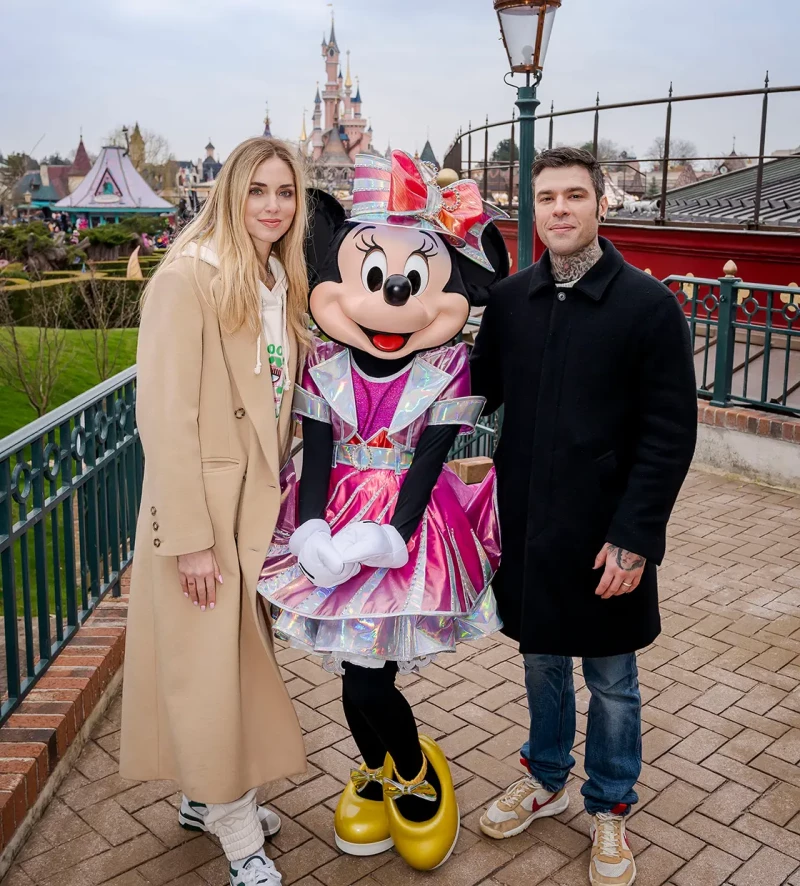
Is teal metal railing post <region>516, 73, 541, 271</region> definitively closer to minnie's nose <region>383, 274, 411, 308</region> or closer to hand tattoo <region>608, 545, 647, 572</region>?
minnie's nose <region>383, 274, 411, 308</region>

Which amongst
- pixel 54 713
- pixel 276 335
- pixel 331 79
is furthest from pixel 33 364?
pixel 331 79

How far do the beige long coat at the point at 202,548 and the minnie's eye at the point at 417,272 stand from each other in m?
0.38

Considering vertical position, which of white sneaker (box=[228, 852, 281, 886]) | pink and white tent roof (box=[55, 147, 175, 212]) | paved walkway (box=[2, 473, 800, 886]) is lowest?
paved walkway (box=[2, 473, 800, 886])

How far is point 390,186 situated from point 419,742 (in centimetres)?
160

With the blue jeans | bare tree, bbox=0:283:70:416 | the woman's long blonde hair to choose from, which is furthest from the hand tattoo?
bare tree, bbox=0:283:70:416

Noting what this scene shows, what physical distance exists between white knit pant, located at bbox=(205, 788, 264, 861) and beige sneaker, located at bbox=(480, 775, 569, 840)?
2.32 feet

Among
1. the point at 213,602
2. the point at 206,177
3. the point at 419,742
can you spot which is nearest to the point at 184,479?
the point at 213,602

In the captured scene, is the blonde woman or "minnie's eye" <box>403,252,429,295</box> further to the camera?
"minnie's eye" <box>403,252,429,295</box>

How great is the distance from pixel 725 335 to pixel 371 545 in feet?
17.1

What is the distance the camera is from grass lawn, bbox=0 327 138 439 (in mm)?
10534

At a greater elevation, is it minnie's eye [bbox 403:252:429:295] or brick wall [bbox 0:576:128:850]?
minnie's eye [bbox 403:252:429:295]

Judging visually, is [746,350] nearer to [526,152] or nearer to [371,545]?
[526,152]

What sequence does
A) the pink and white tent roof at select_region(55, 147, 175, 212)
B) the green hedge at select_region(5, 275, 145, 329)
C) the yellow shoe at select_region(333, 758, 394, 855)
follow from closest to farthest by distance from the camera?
1. the yellow shoe at select_region(333, 758, 394, 855)
2. the green hedge at select_region(5, 275, 145, 329)
3. the pink and white tent roof at select_region(55, 147, 175, 212)

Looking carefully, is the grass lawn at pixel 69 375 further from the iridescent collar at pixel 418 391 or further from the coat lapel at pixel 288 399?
the iridescent collar at pixel 418 391
